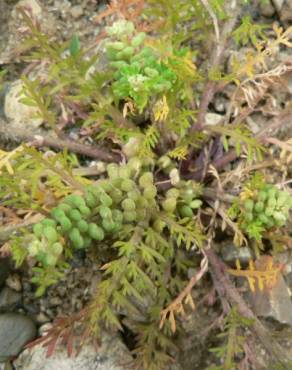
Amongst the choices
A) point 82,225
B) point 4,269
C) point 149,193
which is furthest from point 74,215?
point 4,269

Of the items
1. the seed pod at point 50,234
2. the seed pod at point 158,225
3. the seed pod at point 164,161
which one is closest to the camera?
the seed pod at point 50,234

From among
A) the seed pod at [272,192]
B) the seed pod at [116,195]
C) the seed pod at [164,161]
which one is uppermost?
the seed pod at [116,195]

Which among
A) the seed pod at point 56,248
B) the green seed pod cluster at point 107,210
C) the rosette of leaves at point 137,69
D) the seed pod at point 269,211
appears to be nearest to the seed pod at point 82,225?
the green seed pod cluster at point 107,210

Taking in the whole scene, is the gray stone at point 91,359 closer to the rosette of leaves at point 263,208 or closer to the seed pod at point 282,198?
the rosette of leaves at point 263,208

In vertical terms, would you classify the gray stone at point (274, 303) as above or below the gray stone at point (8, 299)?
below

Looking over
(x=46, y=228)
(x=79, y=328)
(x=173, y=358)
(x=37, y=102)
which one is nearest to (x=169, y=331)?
(x=173, y=358)

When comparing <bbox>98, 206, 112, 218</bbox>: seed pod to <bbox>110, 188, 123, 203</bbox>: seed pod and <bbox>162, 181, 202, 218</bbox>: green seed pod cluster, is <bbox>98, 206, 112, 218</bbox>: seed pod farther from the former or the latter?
<bbox>162, 181, 202, 218</bbox>: green seed pod cluster

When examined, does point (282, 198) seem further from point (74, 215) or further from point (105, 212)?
point (74, 215)
